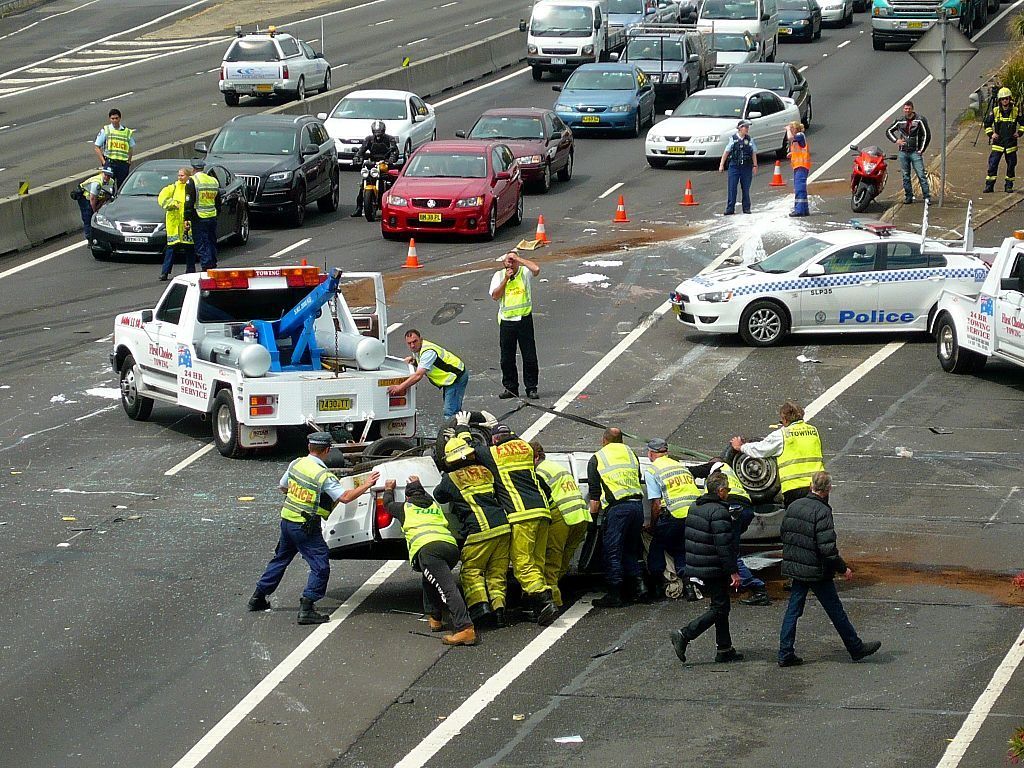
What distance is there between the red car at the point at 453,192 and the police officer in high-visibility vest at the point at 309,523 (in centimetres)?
1650

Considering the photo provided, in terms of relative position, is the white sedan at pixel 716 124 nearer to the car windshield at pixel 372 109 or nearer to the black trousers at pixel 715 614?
the car windshield at pixel 372 109

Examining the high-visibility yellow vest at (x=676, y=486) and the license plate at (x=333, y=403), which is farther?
the license plate at (x=333, y=403)

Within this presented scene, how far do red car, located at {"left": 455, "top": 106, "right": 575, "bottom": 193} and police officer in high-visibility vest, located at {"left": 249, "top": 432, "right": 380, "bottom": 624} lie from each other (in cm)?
2111

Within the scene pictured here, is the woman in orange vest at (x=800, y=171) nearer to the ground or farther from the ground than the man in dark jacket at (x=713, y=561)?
nearer to the ground

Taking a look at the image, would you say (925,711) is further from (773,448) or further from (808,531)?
(773,448)

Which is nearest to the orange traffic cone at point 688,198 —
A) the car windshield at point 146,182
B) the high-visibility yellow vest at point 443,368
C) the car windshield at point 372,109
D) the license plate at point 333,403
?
the car windshield at point 372,109

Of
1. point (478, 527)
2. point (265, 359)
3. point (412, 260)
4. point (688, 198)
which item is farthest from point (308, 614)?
point (688, 198)

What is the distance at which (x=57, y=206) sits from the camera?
99.9 feet

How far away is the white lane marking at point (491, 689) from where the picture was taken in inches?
407

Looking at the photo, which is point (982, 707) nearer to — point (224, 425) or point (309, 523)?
point (309, 523)

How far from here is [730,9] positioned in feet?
161

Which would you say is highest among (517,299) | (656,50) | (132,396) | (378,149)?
(517,299)

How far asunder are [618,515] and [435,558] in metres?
1.47

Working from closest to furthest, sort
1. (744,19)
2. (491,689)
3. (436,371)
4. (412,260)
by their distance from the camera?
(491,689), (436,371), (412,260), (744,19)
